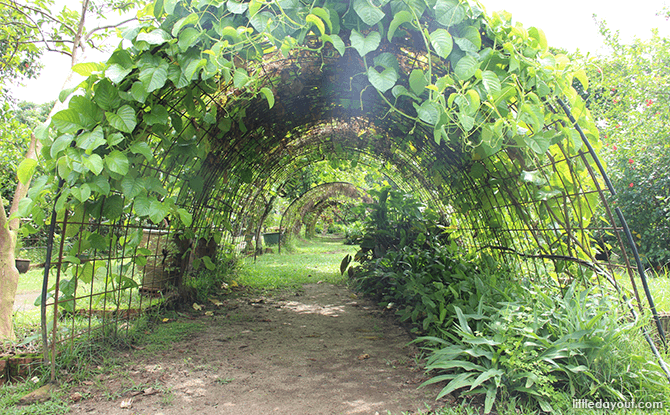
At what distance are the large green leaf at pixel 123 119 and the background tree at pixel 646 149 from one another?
574 cm

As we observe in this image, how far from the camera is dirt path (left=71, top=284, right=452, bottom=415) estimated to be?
1.94 meters

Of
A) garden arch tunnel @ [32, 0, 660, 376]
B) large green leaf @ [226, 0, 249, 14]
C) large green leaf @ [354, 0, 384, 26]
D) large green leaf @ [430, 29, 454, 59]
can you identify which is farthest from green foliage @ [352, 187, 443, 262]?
large green leaf @ [226, 0, 249, 14]

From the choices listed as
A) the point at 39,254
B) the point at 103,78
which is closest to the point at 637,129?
the point at 103,78

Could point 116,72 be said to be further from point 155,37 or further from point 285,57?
point 285,57

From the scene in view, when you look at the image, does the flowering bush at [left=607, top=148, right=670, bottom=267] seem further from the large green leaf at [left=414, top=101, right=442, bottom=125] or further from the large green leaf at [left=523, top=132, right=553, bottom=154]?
the large green leaf at [left=414, top=101, right=442, bottom=125]

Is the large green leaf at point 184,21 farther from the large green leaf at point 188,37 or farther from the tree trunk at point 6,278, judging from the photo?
the tree trunk at point 6,278

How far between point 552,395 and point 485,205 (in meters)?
1.88

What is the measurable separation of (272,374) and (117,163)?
5.30 ft

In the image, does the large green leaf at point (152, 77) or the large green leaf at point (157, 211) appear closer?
the large green leaf at point (152, 77)

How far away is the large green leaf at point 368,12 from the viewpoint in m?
1.61

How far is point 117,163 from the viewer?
1825 mm

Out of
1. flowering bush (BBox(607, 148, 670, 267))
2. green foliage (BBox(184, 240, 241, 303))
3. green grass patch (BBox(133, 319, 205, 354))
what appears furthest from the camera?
flowering bush (BBox(607, 148, 670, 267))

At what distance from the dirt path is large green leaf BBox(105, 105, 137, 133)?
4.86 feet

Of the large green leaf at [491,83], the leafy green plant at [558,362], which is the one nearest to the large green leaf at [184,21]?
the large green leaf at [491,83]
